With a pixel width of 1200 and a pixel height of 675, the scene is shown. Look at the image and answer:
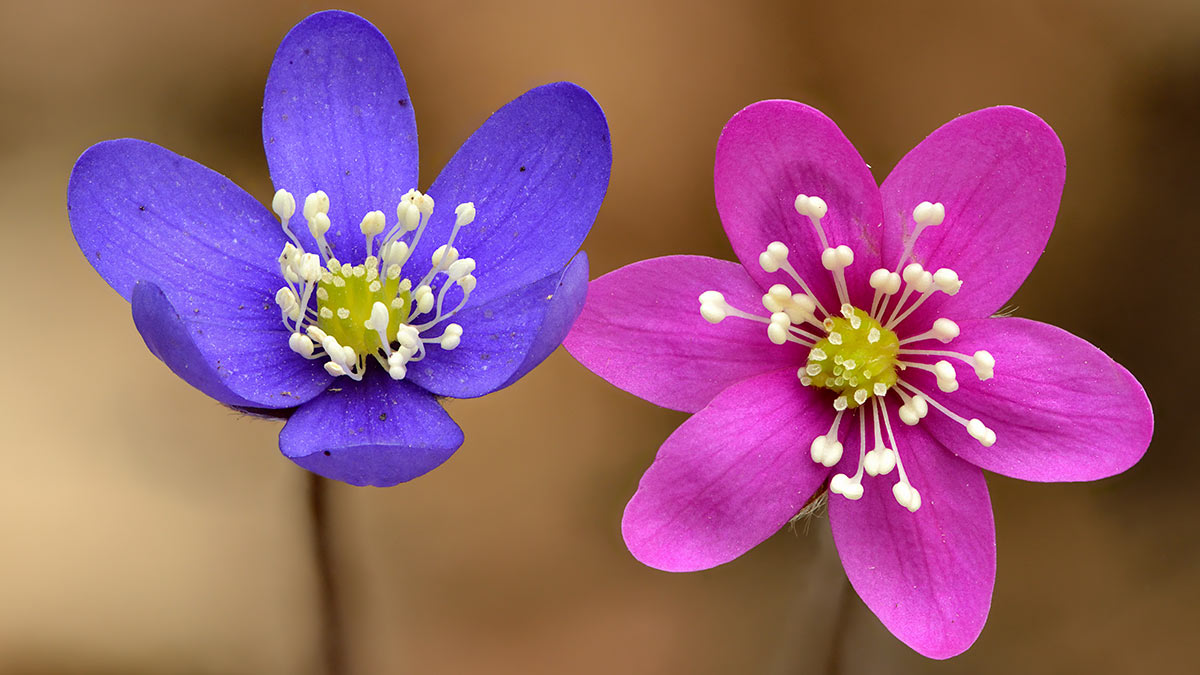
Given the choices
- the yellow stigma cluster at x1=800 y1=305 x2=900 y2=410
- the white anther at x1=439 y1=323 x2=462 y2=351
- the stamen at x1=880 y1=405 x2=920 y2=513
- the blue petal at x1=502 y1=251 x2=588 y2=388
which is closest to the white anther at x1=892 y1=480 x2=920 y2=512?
the stamen at x1=880 y1=405 x2=920 y2=513

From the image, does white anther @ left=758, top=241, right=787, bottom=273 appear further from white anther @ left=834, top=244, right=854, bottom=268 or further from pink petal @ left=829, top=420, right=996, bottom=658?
pink petal @ left=829, top=420, right=996, bottom=658

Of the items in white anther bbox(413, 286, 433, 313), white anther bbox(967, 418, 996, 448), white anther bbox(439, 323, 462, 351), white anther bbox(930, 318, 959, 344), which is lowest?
white anther bbox(967, 418, 996, 448)

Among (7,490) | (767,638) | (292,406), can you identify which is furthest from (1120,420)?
(7,490)

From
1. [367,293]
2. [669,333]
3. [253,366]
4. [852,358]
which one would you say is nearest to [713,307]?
[669,333]

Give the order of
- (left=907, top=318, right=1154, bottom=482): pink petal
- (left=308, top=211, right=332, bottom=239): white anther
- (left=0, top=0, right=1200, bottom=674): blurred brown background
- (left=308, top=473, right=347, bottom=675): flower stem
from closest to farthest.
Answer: (left=907, top=318, right=1154, bottom=482): pink petal, (left=308, top=211, right=332, bottom=239): white anther, (left=308, top=473, right=347, bottom=675): flower stem, (left=0, top=0, right=1200, bottom=674): blurred brown background

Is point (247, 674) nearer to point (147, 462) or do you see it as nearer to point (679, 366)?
point (147, 462)

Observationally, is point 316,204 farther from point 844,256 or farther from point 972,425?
point 972,425
